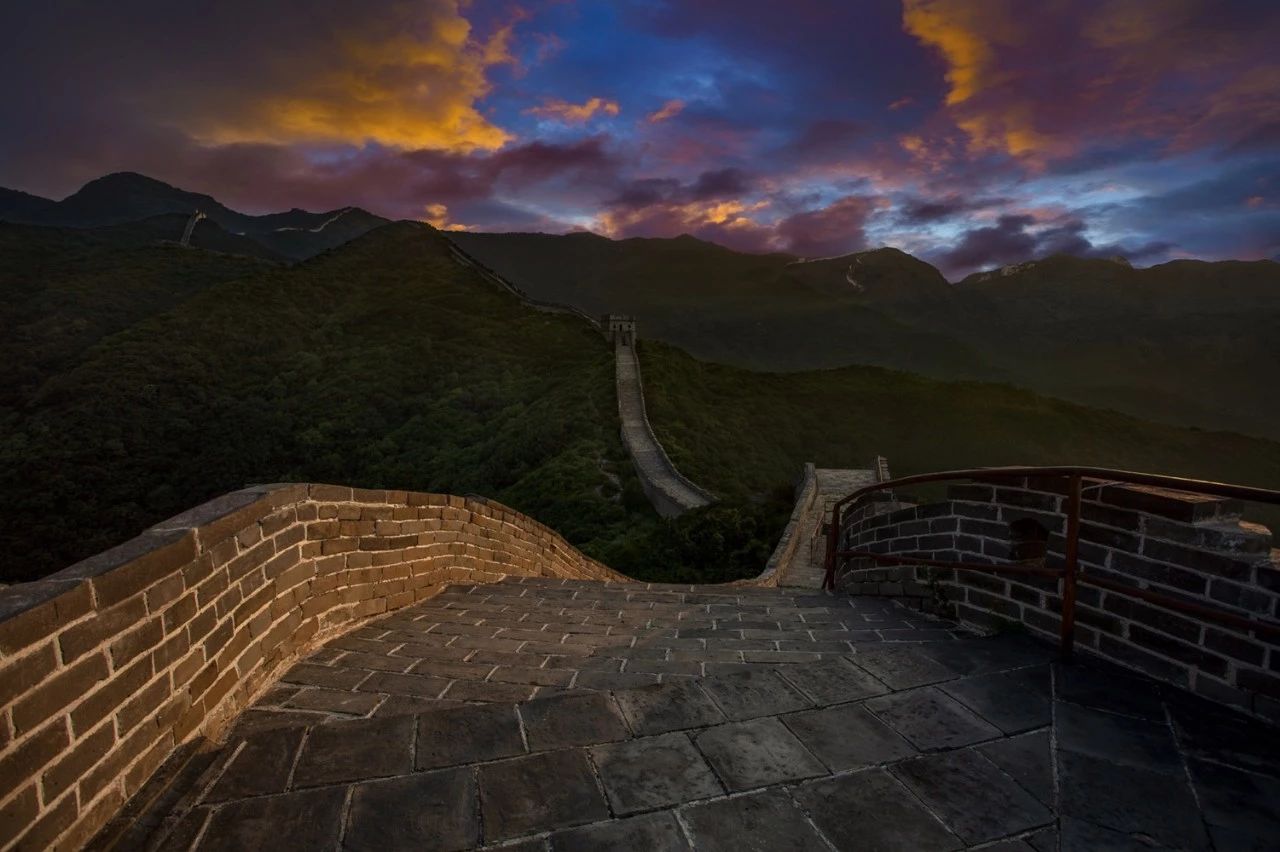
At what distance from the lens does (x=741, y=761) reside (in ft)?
7.07

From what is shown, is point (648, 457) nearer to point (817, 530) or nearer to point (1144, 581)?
point (817, 530)

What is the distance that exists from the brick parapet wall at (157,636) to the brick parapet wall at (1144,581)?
409 centimetres

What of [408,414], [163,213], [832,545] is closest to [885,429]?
[408,414]

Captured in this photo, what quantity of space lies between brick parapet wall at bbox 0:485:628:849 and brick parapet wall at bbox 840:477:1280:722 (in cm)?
409

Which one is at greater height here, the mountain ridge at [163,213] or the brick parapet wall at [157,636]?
the mountain ridge at [163,213]

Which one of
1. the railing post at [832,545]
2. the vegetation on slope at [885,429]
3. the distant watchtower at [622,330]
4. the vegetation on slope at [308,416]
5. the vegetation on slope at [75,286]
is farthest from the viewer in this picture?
the distant watchtower at [622,330]

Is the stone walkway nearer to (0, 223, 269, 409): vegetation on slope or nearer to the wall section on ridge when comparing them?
the wall section on ridge

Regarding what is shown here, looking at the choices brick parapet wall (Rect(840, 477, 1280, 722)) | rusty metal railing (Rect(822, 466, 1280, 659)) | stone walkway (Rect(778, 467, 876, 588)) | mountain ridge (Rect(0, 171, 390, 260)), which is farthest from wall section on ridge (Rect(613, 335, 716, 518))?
mountain ridge (Rect(0, 171, 390, 260))

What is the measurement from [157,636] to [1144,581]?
4.36 m

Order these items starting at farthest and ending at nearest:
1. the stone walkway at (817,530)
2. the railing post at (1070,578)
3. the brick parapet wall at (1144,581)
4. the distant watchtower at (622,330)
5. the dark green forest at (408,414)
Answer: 1. the distant watchtower at (622,330)
2. the dark green forest at (408,414)
3. the stone walkway at (817,530)
4. the railing post at (1070,578)
5. the brick parapet wall at (1144,581)

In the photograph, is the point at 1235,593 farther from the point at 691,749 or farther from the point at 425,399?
the point at 425,399

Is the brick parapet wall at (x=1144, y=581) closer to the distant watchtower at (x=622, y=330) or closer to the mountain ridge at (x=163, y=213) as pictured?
the distant watchtower at (x=622, y=330)

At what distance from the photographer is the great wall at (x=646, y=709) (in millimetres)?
1849

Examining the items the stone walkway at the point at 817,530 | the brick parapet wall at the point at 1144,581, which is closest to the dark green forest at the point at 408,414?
the stone walkway at the point at 817,530
